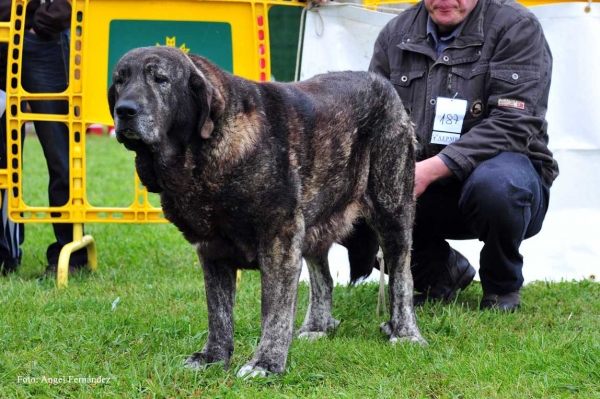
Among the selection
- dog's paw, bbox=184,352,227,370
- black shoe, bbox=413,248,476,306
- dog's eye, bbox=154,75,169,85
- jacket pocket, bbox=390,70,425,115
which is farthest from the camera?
black shoe, bbox=413,248,476,306

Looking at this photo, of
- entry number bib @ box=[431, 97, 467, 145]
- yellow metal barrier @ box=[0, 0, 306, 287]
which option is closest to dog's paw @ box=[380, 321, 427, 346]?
entry number bib @ box=[431, 97, 467, 145]

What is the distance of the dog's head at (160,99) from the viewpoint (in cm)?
315

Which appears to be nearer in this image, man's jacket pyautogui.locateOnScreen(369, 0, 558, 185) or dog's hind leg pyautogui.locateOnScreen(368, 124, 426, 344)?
dog's hind leg pyautogui.locateOnScreen(368, 124, 426, 344)

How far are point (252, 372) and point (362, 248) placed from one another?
1220 millimetres

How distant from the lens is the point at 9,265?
6.07m

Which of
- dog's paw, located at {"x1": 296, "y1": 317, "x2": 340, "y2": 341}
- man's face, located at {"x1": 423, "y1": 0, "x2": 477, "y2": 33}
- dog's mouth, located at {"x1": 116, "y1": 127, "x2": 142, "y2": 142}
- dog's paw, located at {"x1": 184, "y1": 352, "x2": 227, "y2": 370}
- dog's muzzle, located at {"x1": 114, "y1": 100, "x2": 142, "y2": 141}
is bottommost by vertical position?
dog's paw, located at {"x1": 296, "y1": 317, "x2": 340, "y2": 341}

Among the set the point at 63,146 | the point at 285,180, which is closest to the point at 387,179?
the point at 285,180

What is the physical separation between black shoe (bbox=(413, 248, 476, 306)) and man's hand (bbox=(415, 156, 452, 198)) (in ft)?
2.81

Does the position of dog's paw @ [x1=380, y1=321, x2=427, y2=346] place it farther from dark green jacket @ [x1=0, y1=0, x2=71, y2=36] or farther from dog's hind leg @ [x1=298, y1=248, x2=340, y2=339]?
dark green jacket @ [x1=0, y1=0, x2=71, y2=36]

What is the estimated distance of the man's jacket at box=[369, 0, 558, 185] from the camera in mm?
4586

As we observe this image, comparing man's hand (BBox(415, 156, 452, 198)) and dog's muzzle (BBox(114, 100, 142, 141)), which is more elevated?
dog's muzzle (BBox(114, 100, 142, 141))

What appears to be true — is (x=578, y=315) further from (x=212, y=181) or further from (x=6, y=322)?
(x=6, y=322)

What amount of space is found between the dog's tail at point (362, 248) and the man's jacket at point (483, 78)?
616 millimetres

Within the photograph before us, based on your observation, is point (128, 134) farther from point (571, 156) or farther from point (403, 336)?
point (571, 156)
